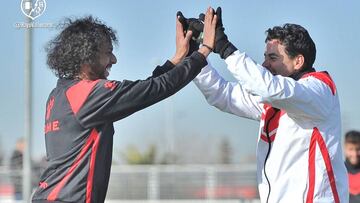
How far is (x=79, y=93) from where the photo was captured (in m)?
4.30

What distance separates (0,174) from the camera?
20.7m

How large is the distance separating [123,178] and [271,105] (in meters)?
19.3

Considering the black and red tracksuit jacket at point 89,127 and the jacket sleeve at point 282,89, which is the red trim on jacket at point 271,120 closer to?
the jacket sleeve at point 282,89

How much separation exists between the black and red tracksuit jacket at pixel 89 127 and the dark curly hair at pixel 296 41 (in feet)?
2.29

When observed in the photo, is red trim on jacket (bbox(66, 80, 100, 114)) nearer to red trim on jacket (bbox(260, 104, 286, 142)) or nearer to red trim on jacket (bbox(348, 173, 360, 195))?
red trim on jacket (bbox(260, 104, 286, 142))

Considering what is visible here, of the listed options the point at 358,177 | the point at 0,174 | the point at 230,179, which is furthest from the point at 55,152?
the point at 230,179

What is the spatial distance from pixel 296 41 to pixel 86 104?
51.5 inches

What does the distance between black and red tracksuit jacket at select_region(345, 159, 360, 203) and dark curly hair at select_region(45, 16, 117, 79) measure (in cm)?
371

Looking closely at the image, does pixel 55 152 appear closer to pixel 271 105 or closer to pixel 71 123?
pixel 71 123

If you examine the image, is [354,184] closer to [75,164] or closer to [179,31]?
[179,31]

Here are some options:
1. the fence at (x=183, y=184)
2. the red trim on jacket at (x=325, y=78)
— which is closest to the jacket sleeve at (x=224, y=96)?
the red trim on jacket at (x=325, y=78)

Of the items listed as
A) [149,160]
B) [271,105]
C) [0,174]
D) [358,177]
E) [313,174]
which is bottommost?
[149,160]

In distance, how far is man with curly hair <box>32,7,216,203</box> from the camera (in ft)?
13.9

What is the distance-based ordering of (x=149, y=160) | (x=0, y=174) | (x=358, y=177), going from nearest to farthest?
(x=358, y=177), (x=0, y=174), (x=149, y=160)
